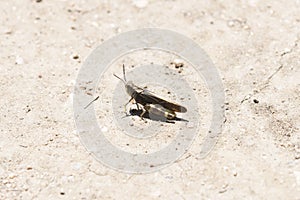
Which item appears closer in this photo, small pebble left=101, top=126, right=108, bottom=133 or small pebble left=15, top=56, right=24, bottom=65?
small pebble left=101, top=126, right=108, bottom=133

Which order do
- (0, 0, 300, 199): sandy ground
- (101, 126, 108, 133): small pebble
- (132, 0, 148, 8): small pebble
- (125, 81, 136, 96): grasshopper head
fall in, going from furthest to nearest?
(132, 0, 148, 8): small pebble → (125, 81, 136, 96): grasshopper head → (101, 126, 108, 133): small pebble → (0, 0, 300, 199): sandy ground

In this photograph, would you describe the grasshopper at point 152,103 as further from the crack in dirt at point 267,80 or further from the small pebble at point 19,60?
the small pebble at point 19,60

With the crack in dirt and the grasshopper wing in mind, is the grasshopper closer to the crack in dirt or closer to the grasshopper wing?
the grasshopper wing

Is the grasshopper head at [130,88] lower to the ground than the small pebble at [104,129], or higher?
higher

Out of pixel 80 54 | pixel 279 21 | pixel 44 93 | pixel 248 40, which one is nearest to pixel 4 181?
pixel 44 93

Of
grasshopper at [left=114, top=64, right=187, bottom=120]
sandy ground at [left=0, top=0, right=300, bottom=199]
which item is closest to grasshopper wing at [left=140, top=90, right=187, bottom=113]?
grasshopper at [left=114, top=64, right=187, bottom=120]

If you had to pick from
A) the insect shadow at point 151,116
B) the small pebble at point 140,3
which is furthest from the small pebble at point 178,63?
the small pebble at point 140,3

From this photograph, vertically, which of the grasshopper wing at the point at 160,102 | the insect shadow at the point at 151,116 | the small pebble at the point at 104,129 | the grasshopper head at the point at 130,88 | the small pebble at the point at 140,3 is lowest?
the small pebble at the point at 104,129
